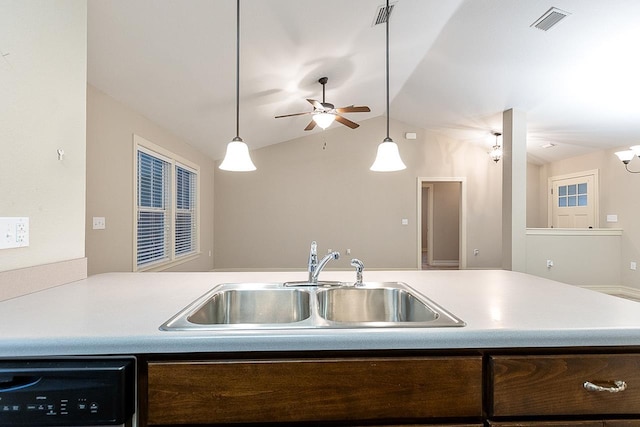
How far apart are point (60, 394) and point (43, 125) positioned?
105 cm

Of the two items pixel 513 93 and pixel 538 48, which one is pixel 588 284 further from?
pixel 538 48

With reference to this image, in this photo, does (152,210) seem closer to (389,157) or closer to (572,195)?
(389,157)

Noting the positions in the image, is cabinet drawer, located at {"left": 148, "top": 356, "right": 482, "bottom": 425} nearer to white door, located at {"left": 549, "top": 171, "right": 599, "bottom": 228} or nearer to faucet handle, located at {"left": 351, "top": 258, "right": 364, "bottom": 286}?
faucet handle, located at {"left": 351, "top": 258, "right": 364, "bottom": 286}

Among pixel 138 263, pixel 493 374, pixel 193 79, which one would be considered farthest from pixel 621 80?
pixel 138 263

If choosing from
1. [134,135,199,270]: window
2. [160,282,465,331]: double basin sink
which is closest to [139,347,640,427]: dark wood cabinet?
[160,282,465,331]: double basin sink

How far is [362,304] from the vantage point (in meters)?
1.35

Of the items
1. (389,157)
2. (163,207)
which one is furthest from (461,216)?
(163,207)

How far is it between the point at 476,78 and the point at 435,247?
4913 millimetres

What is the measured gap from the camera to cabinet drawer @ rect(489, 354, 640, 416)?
796mm

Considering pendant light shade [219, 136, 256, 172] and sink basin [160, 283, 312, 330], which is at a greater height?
pendant light shade [219, 136, 256, 172]

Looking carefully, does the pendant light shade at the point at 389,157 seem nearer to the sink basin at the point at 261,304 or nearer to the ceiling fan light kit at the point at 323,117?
the sink basin at the point at 261,304

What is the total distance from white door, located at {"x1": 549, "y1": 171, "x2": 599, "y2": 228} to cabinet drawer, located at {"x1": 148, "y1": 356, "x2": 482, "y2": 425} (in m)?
6.21

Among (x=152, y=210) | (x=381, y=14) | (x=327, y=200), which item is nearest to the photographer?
(x=381, y=14)

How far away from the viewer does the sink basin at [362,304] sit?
132cm
